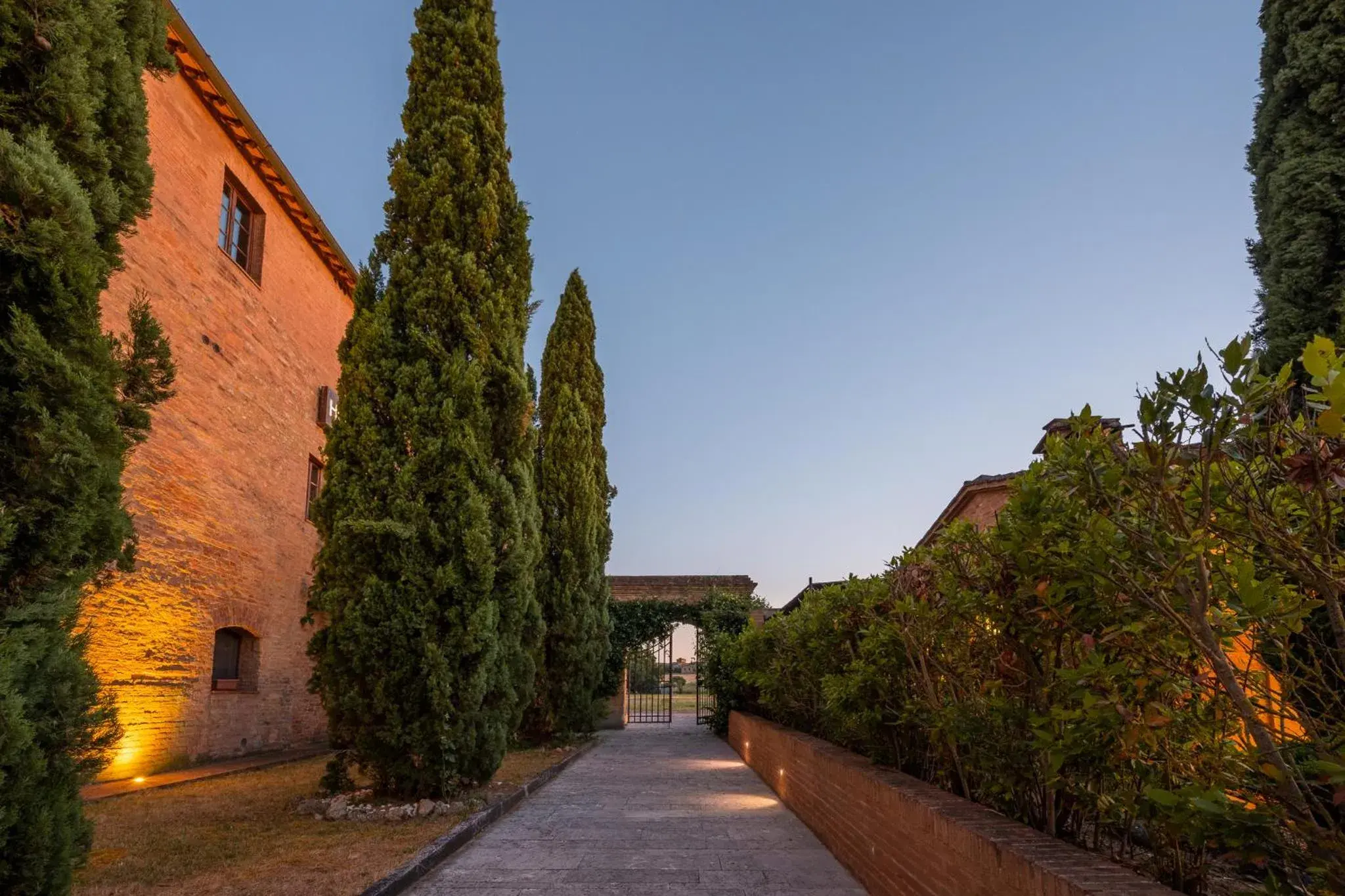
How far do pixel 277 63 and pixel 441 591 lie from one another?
107ft

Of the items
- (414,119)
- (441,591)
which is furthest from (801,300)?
(441,591)

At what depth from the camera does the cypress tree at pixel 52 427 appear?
3074 millimetres

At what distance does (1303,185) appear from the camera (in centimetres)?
700

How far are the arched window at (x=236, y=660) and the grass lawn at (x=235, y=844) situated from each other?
103 inches

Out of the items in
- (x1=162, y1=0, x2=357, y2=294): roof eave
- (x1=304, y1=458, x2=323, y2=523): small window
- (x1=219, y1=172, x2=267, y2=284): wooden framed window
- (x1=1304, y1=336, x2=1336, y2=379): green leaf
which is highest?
(x1=162, y1=0, x2=357, y2=294): roof eave

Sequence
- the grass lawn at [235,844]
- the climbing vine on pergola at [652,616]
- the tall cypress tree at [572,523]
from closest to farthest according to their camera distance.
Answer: the grass lawn at [235,844] < the tall cypress tree at [572,523] < the climbing vine on pergola at [652,616]

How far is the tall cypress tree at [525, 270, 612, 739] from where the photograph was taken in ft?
47.2

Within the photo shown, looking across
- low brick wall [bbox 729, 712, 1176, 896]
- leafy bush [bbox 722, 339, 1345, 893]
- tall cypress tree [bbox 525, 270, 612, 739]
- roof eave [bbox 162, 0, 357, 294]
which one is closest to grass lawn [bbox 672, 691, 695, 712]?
tall cypress tree [bbox 525, 270, 612, 739]

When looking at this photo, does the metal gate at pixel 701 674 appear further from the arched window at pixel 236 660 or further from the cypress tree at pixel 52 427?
the cypress tree at pixel 52 427

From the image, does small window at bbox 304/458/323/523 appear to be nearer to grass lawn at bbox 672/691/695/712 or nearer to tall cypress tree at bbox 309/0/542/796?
tall cypress tree at bbox 309/0/542/796

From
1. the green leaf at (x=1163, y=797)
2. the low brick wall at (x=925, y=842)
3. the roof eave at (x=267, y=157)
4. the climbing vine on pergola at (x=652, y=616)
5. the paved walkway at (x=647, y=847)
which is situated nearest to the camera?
the green leaf at (x=1163, y=797)

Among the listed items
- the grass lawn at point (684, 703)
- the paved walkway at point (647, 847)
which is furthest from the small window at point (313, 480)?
the grass lawn at point (684, 703)

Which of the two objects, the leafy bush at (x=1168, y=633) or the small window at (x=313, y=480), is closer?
the leafy bush at (x=1168, y=633)

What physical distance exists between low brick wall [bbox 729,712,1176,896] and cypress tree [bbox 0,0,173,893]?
11.7 ft
